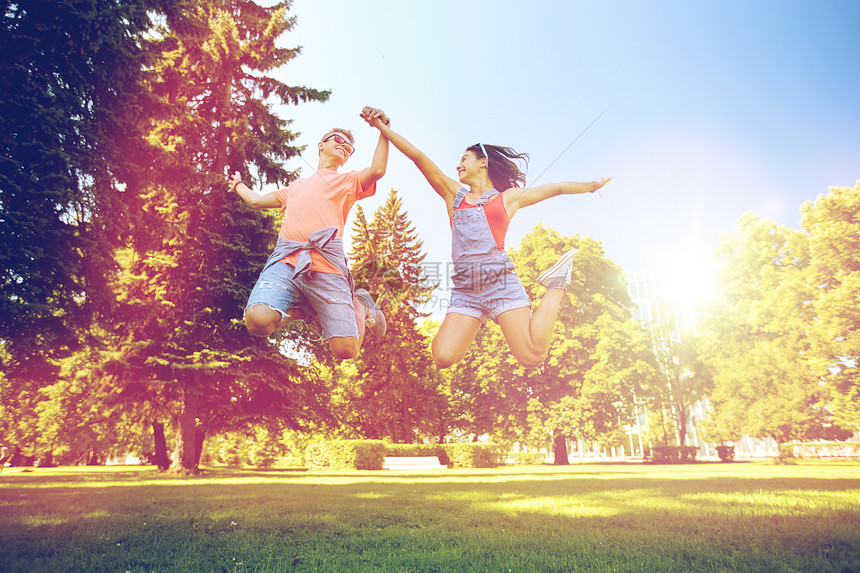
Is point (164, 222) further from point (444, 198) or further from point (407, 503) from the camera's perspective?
point (444, 198)

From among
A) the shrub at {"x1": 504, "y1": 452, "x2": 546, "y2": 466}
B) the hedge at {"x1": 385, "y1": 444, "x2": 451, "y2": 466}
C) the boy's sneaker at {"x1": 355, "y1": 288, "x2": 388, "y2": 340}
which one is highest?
the boy's sneaker at {"x1": 355, "y1": 288, "x2": 388, "y2": 340}

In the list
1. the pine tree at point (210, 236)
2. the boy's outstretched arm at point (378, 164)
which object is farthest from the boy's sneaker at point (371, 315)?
the pine tree at point (210, 236)

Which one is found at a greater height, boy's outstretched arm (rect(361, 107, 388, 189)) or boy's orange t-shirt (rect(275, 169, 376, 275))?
boy's outstretched arm (rect(361, 107, 388, 189))

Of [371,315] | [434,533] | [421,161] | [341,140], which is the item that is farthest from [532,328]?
[434,533]

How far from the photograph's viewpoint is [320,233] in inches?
183

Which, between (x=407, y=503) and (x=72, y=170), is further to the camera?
(x=72, y=170)

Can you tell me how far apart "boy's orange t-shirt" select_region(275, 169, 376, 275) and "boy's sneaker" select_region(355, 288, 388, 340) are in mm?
687

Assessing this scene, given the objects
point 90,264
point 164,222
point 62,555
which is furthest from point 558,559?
point 164,222

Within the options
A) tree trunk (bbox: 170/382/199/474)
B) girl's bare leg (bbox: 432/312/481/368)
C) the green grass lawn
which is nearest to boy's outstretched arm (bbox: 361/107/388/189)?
girl's bare leg (bbox: 432/312/481/368)

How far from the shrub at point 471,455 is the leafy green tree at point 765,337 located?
16.0 metres

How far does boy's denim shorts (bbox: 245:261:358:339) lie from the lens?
446 centimetres

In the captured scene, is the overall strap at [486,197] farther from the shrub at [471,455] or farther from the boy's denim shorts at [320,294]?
the shrub at [471,455]

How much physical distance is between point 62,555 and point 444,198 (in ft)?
17.4

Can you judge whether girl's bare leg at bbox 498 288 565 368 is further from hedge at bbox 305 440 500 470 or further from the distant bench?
hedge at bbox 305 440 500 470
